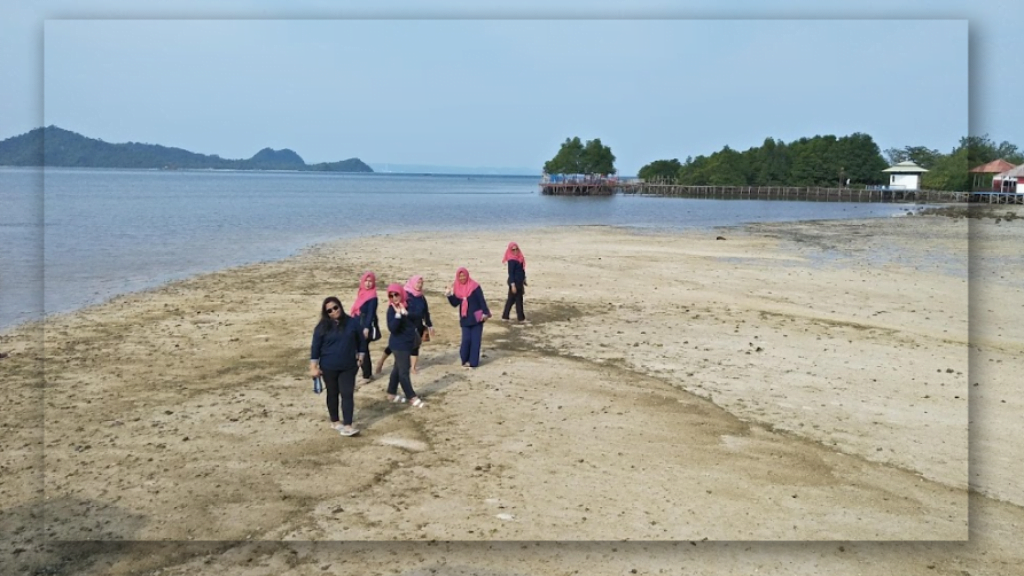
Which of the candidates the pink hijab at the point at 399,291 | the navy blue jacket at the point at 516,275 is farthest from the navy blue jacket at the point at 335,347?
the navy blue jacket at the point at 516,275

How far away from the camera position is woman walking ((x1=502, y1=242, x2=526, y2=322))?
14719 millimetres

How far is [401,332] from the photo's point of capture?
31.9 feet

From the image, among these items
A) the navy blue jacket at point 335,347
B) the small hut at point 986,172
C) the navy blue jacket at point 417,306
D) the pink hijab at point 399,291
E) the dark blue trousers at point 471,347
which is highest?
the small hut at point 986,172

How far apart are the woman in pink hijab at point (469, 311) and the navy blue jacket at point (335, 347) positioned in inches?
116

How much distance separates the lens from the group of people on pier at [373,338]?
27.3 feet

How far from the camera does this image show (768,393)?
34.5ft

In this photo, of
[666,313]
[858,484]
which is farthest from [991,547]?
[666,313]

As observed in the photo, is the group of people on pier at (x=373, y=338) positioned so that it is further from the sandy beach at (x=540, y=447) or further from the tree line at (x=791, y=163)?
the tree line at (x=791, y=163)

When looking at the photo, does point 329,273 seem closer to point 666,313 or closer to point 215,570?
point 666,313

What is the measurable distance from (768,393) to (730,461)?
2.84 meters

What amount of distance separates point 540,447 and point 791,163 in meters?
143

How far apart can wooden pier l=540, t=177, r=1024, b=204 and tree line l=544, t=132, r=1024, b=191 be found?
4.55 metres

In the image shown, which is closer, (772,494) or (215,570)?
(215,570)

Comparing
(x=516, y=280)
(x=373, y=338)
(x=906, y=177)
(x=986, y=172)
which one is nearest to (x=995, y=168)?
(x=986, y=172)
